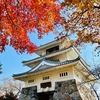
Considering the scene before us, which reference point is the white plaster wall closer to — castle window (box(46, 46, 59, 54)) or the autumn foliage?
castle window (box(46, 46, 59, 54))

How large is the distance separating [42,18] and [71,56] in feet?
32.9

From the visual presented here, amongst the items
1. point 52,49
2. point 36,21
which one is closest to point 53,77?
point 52,49

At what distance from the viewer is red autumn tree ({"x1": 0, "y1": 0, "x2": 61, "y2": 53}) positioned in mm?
5230

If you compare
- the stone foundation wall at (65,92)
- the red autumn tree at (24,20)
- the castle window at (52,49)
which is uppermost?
the castle window at (52,49)

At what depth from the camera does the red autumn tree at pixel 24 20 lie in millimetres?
5230

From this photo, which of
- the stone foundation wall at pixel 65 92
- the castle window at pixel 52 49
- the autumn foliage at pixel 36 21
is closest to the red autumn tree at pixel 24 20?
the autumn foliage at pixel 36 21

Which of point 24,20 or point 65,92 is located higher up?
point 24,20

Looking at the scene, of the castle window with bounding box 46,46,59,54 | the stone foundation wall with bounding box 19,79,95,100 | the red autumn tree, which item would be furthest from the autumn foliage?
the castle window with bounding box 46,46,59,54

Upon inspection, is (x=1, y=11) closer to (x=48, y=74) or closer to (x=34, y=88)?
(x=48, y=74)

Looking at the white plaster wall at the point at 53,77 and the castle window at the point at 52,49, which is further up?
the castle window at the point at 52,49

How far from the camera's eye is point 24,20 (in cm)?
575

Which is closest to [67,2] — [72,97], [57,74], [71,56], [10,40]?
[10,40]

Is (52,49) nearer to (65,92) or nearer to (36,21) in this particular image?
(65,92)

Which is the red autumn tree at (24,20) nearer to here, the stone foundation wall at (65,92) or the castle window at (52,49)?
the stone foundation wall at (65,92)
